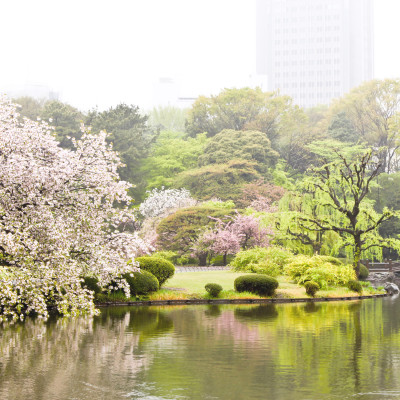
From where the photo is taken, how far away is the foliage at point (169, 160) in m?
58.3

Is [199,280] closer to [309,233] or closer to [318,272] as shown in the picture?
[318,272]

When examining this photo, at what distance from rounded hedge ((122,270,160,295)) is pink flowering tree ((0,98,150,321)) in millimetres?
6668

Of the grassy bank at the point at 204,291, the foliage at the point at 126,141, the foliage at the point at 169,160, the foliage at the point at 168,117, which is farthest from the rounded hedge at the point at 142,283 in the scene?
the foliage at the point at 168,117

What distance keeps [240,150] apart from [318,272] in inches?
1046

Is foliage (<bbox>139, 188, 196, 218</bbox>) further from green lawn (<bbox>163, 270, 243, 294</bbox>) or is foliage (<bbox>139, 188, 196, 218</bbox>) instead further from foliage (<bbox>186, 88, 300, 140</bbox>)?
foliage (<bbox>186, 88, 300, 140</bbox>)

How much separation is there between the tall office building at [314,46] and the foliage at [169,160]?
5153 inches

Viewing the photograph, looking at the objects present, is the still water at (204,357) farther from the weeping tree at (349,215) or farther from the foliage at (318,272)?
the weeping tree at (349,215)

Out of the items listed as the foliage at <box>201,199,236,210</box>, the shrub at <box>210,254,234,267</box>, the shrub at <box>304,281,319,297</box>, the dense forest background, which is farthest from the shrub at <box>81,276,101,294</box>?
the foliage at <box>201,199,236,210</box>

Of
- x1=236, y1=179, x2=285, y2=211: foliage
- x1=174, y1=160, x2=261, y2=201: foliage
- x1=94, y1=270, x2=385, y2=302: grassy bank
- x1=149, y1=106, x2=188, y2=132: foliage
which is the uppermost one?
x1=149, y1=106, x2=188, y2=132: foliage

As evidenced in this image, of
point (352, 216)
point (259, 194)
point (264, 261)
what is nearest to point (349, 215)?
Answer: point (352, 216)

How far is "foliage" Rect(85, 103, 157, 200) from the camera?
57.1 m

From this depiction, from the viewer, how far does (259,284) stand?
1082 inches

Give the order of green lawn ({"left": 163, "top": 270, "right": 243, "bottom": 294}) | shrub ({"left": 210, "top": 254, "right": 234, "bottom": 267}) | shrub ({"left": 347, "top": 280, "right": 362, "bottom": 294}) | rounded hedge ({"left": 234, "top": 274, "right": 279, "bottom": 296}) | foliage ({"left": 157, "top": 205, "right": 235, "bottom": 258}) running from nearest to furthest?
rounded hedge ({"left": 234, "top": 274, "right": 279, "bottom": 296})
green lawn ({"left": 163, "top": 270, "right": 243, "bottom": 294})
shrub ({"left": 347, "top": 280, "right": 362, "bottom": 294})
foliage ({"left": 157, "top": 205, "right": 235, "bottom": 258})
shrub ({"left": 210, "top": 254, "right": 234, "bottom": 267})

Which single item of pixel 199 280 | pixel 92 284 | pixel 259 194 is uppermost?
pixel 259 194
